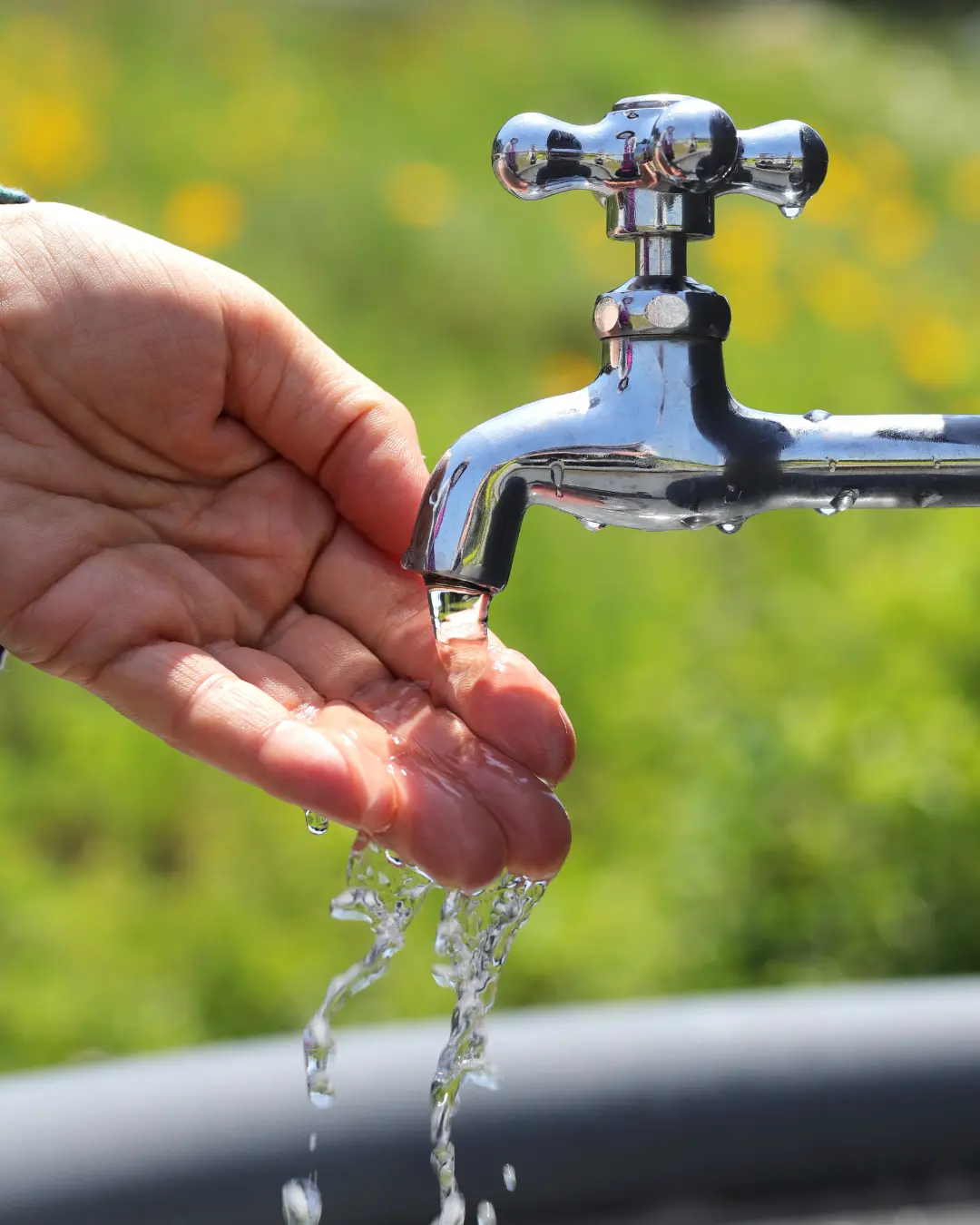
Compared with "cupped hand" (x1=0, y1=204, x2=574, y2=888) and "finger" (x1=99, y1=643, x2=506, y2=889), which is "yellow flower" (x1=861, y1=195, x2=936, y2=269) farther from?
"finger" (x1=99, y1=643, x2=506, y2=889)

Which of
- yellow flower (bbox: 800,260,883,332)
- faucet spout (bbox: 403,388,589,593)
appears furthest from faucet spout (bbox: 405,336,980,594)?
yellow flower (bbox: 800,260,883,332)

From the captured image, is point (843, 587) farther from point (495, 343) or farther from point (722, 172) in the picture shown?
point (722, 172)

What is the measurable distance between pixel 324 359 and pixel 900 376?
5.62 feet

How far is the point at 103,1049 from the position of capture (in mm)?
1435

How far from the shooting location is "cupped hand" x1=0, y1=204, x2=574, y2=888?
811mm

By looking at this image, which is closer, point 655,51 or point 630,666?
point 630,666

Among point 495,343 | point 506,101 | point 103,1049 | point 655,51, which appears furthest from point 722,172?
point 655,51

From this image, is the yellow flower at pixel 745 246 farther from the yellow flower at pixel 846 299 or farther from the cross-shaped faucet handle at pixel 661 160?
the cross-shaped faucet handle at pixel 661 160

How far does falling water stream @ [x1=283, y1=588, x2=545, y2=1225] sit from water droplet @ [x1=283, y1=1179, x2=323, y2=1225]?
18 centimetres

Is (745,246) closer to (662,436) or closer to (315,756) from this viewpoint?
(662,436)

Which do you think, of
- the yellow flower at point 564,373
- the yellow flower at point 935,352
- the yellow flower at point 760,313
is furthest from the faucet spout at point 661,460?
the yellow flower at point 760,313

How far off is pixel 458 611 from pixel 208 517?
26 cm

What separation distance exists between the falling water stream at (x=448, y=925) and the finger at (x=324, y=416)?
155mm

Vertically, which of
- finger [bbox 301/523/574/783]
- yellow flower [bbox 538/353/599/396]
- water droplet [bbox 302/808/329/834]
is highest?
yellow flower [bbox 538/353/599/396]
